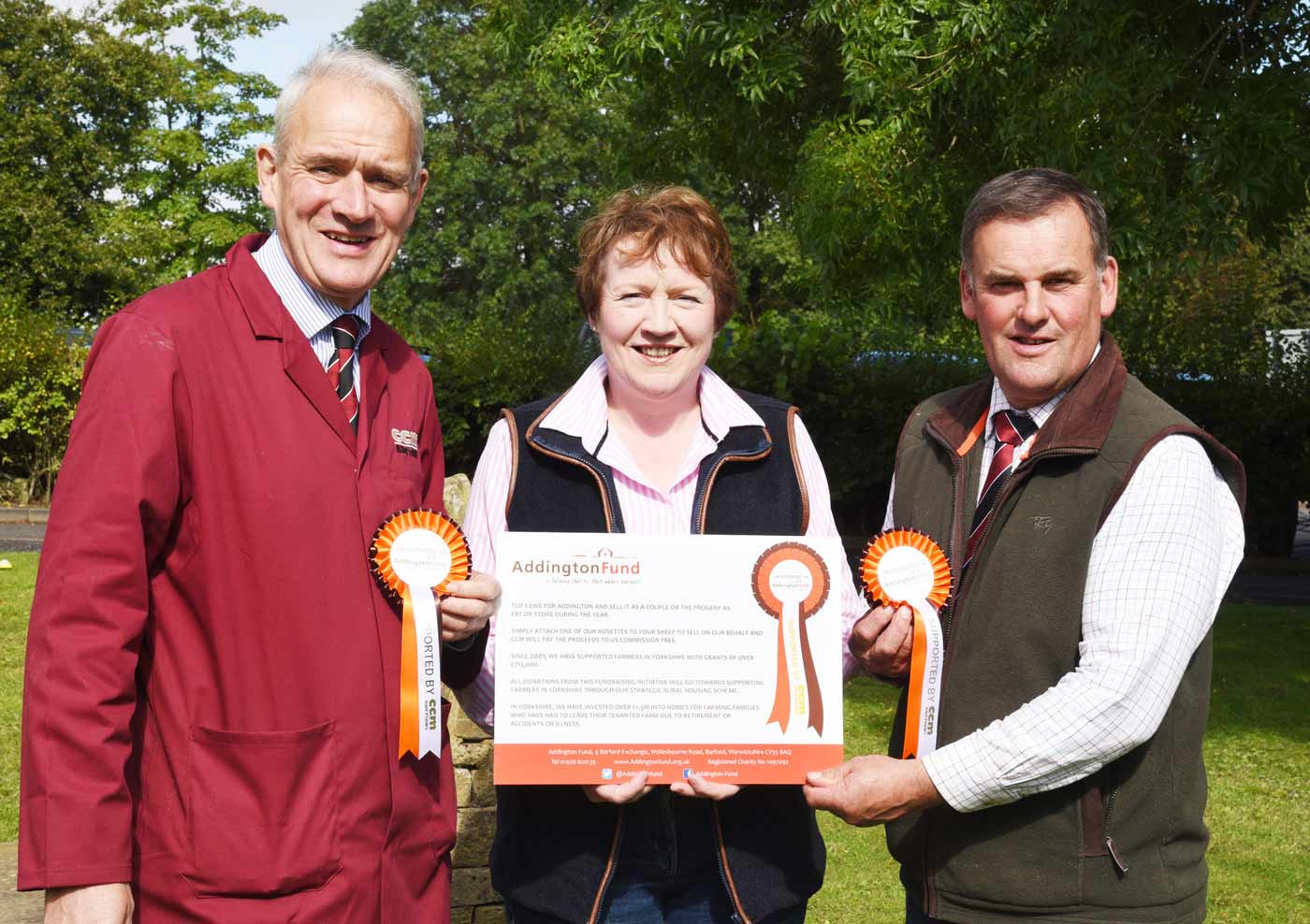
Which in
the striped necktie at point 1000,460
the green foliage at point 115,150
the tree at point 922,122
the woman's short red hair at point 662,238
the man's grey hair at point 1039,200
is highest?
the green foliage at point 115,150

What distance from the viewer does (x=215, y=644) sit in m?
2.44

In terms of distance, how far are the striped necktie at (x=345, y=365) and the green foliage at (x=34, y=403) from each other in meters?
18.3

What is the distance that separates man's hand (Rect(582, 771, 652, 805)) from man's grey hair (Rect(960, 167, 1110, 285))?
1469 millimetres

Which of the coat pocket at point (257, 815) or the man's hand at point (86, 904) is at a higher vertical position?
the coat pocket at point (257, 815)

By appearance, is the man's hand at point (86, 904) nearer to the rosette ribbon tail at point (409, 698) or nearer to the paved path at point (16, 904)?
the rosette ribbon tail at point (409, 698)

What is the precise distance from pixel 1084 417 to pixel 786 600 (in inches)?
29.5

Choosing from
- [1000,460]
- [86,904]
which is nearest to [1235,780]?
[1000,460]

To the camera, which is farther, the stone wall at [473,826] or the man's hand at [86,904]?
the stone wall at [473,826]

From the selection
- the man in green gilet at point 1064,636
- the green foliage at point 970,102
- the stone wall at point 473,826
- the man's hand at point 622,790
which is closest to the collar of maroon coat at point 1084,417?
the man in green gilet at point 1064,636

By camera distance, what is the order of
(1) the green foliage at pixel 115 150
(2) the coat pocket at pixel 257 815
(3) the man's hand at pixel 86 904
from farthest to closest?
(1) the green foliage at pixel 115 150, (2) the coat pocket at pixel 257 815, (3) the man's hand at pixel 86 904

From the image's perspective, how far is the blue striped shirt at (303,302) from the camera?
273 cm

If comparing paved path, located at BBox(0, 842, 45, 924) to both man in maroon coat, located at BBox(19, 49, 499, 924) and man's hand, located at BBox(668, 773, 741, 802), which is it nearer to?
man in maroon coat, located at BBox(19, 49, 499, 924)

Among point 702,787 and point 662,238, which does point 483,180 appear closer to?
point 662,238

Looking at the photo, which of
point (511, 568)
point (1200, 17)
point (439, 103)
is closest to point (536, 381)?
point (1200, 17)
